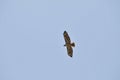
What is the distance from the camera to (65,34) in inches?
1751

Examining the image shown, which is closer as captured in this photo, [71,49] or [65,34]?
[65,34]

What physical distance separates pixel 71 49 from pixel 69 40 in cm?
223

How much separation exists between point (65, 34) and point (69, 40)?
1.50 metres

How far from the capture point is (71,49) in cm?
4731

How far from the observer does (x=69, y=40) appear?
1794 inches

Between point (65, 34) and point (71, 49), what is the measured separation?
146 inches
